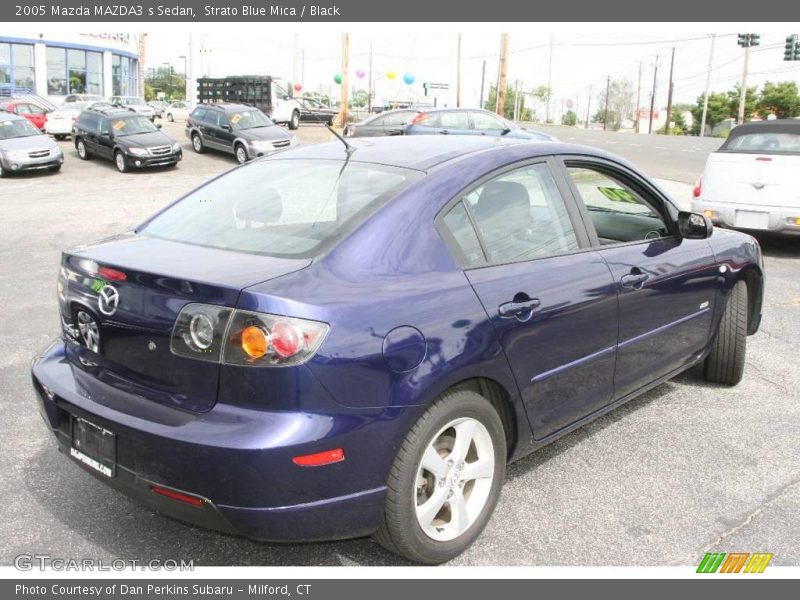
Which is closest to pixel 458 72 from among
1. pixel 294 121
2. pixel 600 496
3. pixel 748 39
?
pixel 748 39

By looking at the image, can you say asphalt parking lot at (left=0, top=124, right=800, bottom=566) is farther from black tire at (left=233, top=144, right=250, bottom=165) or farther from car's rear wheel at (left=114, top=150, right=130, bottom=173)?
black tire at (left=233, top=144, right=250, bottom=165)

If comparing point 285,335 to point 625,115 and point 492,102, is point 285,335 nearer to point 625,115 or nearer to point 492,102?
point 492,102

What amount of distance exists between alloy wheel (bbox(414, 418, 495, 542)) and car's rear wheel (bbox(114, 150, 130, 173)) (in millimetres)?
20640

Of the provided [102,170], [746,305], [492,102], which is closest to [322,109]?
[102,170]

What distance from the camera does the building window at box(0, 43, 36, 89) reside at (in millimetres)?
45906

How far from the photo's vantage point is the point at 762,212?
9.30 meters

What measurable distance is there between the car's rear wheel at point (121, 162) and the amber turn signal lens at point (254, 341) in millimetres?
20720

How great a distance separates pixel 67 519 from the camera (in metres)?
3.25

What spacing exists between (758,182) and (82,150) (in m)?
20.6

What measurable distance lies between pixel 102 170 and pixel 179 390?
2140 cm

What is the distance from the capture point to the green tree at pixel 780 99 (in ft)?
236

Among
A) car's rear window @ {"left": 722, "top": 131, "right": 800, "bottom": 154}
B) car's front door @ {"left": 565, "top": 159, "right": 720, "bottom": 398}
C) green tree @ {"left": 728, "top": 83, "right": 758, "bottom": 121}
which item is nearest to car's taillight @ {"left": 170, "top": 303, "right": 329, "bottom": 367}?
car's front door @ {"left": 565, "top": 159, "right": 720, "bottom": 398}

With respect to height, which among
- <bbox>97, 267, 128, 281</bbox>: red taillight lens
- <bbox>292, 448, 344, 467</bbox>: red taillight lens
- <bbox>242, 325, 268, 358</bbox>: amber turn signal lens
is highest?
<bbox>97, 267, 128, 281</bbox>: red taillight lens

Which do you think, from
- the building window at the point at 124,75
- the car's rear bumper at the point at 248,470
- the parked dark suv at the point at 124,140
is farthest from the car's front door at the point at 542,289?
the building window at the point at 124,75
